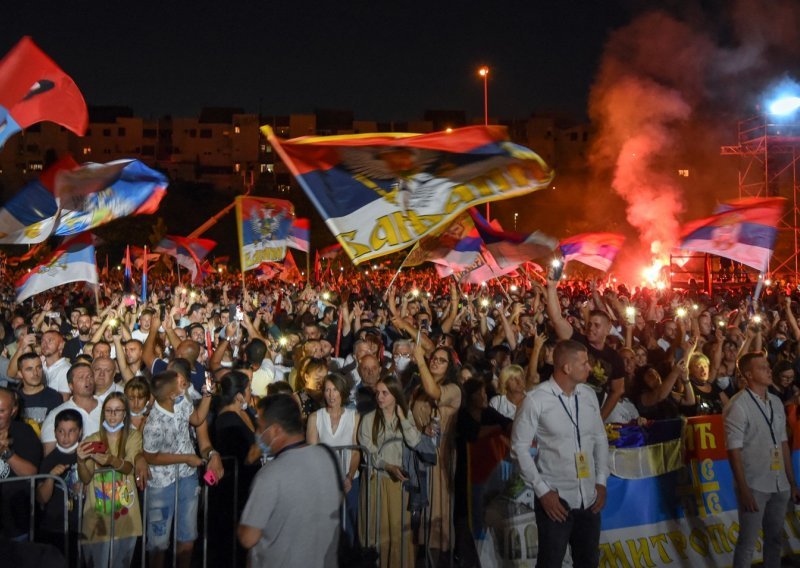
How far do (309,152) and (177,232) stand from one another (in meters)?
58.0

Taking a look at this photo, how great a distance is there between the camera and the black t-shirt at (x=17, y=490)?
524cm

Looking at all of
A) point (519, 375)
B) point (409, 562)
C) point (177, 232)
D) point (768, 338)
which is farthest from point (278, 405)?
point (177, 232)

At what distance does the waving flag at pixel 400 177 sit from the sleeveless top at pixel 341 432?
4.36ft

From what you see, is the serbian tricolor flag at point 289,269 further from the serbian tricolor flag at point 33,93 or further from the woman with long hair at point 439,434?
the woman with long hair at point 439,434

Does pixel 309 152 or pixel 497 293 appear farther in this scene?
pixel 497 293

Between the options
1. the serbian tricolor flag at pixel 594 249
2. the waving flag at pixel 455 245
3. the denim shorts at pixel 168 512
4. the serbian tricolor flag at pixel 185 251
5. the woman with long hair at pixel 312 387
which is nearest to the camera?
the denim shorts at pixel 168 512

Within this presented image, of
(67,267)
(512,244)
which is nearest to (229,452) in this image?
(67,267)

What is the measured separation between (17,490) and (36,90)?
3667 millimetres

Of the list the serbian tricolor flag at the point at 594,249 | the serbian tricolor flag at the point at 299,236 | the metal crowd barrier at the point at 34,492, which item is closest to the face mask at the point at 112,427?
the metal crowd barrier at the point at 34,492

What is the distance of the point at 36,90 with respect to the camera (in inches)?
276

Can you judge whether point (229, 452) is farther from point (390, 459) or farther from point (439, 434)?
point (439, 434)

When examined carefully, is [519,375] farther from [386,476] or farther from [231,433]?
[231,433]

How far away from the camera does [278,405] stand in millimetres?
4039

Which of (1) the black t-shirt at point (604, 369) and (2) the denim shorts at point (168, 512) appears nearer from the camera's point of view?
(2) the denim shorts at point (168, 512)
